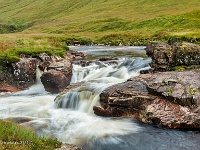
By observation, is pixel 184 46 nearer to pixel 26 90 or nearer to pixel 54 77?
pixel 54 77

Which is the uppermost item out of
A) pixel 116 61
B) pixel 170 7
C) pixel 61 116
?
pixel 170 7

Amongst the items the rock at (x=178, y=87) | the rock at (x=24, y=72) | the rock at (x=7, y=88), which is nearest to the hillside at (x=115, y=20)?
the rock at (x=24, y=72)

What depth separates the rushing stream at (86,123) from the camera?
15977 mm

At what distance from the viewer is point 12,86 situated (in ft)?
92.8

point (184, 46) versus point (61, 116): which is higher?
point (184, 46)

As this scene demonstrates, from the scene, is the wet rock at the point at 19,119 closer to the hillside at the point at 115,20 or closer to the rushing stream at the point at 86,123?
the rushing stream at the point at 86,123

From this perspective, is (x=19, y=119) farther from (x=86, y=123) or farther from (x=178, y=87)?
(x=178, y=87)

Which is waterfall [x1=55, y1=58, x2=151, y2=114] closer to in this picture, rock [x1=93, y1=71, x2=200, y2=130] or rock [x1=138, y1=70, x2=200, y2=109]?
rock [x1=93, y1=71, x2=200, y2=130]

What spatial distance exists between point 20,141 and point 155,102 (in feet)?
30.6

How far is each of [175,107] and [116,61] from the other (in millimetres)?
15632

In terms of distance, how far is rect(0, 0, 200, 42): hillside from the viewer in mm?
72512

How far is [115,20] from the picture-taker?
111125mm

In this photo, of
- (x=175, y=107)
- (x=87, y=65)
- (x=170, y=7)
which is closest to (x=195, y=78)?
(x=175, y=107)

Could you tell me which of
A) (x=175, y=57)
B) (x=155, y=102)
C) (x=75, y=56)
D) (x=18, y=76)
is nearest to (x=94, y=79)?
(x=18, y=76)
